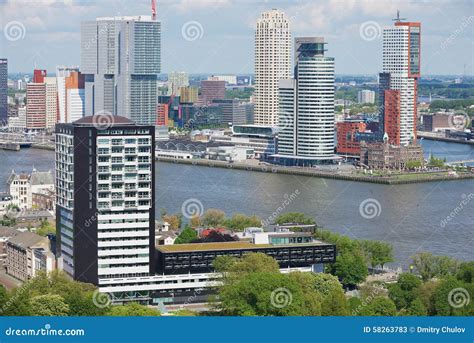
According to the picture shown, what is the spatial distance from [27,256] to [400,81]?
15313 mm

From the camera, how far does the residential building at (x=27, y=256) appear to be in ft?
30.3

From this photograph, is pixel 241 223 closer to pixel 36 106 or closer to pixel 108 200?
pixel 108 200

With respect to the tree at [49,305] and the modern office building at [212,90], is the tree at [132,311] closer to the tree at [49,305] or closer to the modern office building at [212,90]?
the tree at [49,305]

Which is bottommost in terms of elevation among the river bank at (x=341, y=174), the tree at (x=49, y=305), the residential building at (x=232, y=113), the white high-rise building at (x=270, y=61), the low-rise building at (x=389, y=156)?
the river bank at (x=341, y=174)

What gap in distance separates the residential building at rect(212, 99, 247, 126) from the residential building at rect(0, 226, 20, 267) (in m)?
20.2

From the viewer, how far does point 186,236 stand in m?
9.96

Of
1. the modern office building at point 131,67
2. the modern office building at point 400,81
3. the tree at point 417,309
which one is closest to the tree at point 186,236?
the tree at point 417,309

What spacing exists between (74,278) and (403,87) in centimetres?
1595

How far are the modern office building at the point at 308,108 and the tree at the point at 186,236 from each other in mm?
10686

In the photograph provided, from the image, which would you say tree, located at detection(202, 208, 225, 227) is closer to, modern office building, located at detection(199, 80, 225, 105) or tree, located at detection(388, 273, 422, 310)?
tree, located at detection(388, 273, 422, 310)

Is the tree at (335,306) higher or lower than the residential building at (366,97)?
lower

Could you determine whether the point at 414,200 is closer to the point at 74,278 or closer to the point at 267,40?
the point at 74,278

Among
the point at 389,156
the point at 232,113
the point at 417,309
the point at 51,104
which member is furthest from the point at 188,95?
the point at 417,309

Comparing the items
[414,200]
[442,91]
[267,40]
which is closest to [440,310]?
[414,200]
